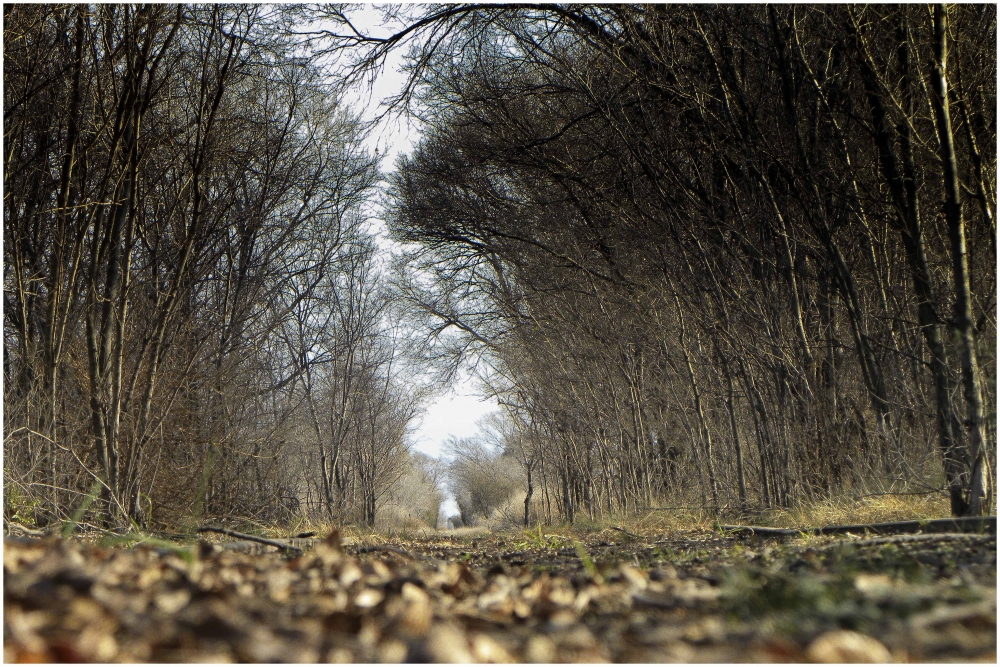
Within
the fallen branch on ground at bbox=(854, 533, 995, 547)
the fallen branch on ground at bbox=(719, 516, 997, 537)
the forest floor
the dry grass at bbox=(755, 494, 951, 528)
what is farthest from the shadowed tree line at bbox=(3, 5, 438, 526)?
the dry grass at bbox=(755, 494, 951, 528)

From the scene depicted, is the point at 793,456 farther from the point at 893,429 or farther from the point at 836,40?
the point at 836,40

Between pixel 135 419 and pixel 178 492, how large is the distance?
1.04 m

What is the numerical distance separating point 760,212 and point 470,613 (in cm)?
529

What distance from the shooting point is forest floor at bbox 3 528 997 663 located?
1500 mm

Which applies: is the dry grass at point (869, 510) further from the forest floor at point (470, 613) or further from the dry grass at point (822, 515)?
the forest floor at point (470, 613)

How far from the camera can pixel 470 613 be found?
1.99m

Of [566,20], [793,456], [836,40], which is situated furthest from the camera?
[566,20]

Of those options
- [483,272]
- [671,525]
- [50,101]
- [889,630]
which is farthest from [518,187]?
[889,630]

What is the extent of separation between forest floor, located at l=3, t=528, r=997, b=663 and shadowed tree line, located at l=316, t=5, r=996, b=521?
2.58m

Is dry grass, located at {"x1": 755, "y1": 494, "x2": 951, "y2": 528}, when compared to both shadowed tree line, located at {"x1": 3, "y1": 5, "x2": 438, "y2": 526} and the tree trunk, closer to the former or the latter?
the tree trunk

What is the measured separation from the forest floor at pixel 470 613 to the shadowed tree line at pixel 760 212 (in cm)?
258

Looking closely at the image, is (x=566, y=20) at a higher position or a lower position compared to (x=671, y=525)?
higher

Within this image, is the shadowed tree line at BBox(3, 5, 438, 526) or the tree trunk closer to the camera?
the tree trunk

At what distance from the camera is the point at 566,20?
774 centimetres
